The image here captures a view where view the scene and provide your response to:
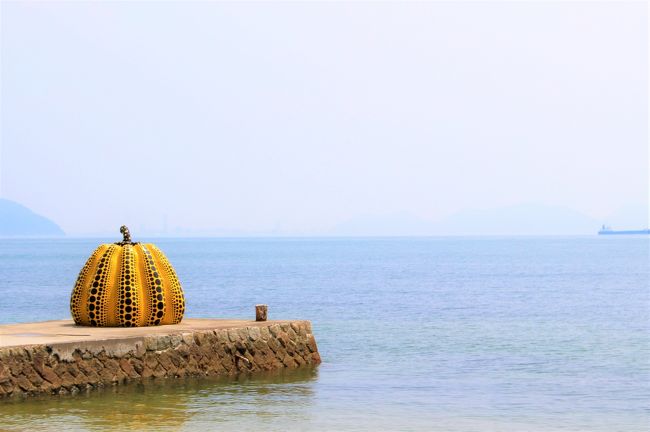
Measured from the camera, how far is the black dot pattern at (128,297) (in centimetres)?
2967

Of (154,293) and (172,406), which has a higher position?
(154,293)

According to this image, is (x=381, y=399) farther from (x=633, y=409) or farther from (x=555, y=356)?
(x=555, y=356)

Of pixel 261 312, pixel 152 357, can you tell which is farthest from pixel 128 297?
pixel 261 312

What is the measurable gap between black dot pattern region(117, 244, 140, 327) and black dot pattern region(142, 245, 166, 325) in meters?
0.35

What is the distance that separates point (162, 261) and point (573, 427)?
10.7m

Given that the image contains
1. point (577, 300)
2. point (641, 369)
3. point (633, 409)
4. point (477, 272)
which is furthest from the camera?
point (477, 272)

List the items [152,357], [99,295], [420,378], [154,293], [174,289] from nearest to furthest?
[152,357], [99,295], [154,293], [174,289], [420,378]

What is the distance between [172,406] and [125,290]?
4.85 m

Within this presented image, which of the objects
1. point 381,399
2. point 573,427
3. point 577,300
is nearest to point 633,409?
point 573,427

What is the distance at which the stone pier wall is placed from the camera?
25.0 m

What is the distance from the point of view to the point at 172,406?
84.3 feet

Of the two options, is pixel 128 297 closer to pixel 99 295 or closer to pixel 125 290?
pixel 125 290

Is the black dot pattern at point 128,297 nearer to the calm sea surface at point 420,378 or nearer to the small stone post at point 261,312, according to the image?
the calm sea surface at point 420,378

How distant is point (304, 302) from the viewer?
7394 cm
